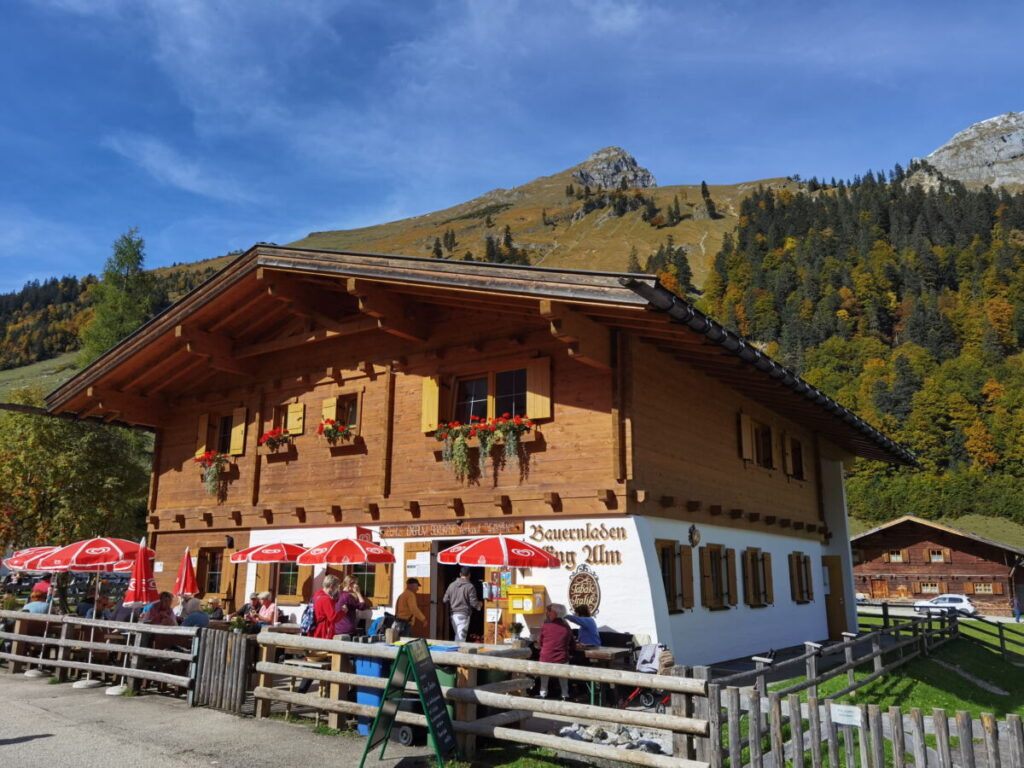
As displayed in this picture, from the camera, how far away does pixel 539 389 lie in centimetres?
1287

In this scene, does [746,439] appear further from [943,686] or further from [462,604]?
[462,604]

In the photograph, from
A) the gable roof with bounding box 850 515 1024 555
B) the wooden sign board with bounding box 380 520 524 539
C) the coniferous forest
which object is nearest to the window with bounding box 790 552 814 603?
the wooden sign board with bounding box 380 520 524 539

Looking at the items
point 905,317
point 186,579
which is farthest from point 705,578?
point 905,317

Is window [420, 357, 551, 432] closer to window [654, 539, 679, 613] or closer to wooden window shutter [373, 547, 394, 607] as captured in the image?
wooden window shutter [373, 547, 394, 607]

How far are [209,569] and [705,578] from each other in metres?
10.6

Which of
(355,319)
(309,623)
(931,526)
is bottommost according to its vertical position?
(309,623)

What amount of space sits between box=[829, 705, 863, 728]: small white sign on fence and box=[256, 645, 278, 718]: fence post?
20.2ft

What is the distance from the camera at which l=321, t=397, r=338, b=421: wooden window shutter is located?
15.6m

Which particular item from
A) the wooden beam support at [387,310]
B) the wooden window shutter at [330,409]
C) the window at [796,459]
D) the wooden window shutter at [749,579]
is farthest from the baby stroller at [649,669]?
the window at [796,459]

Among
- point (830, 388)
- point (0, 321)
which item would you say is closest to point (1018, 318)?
point (830, 388)

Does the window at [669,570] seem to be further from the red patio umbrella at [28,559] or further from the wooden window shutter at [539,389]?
the red patio umbrella at [28,559]

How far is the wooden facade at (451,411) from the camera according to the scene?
39.7 ft

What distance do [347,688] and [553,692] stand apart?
9.86 feet

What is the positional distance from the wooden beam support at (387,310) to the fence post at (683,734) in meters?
9.18
